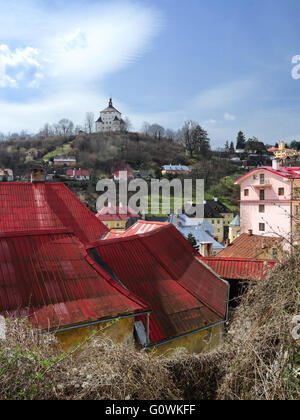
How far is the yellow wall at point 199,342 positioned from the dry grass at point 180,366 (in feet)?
7.10

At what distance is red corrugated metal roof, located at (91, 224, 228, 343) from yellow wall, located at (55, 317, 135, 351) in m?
0.66

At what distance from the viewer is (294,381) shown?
3971 millimetres

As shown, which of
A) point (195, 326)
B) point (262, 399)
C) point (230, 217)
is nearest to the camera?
point (262, 399)

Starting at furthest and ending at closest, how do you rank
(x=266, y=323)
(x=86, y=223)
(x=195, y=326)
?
(x=86, y=223)
(x=195, y=326)
(x=266, y=323)

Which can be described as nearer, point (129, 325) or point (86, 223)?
point (129, 325)

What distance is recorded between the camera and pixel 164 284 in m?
8.77

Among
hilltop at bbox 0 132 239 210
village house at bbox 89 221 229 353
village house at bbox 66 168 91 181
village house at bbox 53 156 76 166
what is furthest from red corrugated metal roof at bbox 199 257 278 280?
village house at bbox 53 156 76 166

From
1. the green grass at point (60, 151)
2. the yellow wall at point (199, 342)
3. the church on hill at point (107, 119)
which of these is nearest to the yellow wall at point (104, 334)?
the yellow wall at point (199, 342)

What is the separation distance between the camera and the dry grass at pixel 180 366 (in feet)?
12.0
